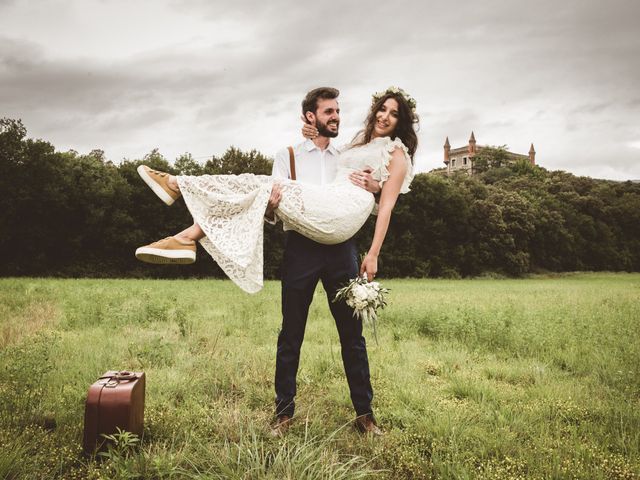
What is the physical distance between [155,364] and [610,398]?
5.37 meters

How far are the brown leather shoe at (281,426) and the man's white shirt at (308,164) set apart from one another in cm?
210

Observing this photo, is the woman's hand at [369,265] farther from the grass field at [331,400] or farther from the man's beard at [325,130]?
the grass field at [331,400]

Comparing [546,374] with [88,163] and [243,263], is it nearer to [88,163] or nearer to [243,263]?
[243,263]

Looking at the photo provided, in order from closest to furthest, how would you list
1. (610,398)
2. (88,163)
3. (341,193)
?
(341,193), (610,398), (88,163)

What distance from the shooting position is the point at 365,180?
376 cm

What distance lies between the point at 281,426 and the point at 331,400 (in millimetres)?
993

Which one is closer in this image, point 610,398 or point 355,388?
point 355,388

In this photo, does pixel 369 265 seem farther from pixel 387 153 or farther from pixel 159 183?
pixel 159 183

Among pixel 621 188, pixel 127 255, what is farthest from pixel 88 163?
pixel 621 188

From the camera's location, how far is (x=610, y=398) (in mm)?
4719

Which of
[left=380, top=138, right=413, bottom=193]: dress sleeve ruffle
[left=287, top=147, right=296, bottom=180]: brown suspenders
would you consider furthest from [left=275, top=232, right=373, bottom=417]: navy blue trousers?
[left=380, top=138, right=413, bottom=193]: dress sleeve ruffle

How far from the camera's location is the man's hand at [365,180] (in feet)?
12.3

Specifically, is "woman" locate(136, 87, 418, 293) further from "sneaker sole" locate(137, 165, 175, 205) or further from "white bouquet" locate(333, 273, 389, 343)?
"white bouquet" locate(333, 273, 389, 343)

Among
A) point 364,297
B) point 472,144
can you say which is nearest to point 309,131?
point 364,297
